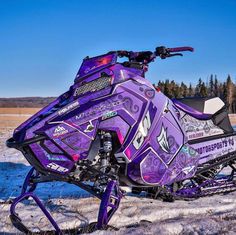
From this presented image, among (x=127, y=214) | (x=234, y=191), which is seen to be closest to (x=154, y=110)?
(x=127, y=214)

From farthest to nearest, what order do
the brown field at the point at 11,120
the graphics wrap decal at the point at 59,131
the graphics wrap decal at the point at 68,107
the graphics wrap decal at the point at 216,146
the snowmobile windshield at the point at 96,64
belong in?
the brown field at the point at 11,120 → the graphics wrap decal at the point at 216,146 → the snowmobile windshield at the point at 96,64 → the graphics wrap decal at the point at 68,107 → the graphics wrap decal at the point at 59,131

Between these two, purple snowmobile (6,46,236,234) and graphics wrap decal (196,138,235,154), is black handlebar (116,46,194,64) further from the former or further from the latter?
graphics wrap decal (196,138,235,154)

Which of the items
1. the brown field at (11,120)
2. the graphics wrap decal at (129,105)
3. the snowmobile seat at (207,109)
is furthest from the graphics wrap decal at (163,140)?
the brown field at (11,120)

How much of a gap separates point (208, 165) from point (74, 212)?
6.79ft

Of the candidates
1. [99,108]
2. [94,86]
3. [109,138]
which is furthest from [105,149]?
[94,86]

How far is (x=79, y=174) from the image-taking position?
3.89 m

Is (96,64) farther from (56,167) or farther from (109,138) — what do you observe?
(56,167)

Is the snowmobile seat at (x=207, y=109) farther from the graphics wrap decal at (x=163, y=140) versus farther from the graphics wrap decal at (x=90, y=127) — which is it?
the graphics wrap decal at (x=90, y=127)

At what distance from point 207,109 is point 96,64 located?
228 cm

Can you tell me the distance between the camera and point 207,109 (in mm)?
5605

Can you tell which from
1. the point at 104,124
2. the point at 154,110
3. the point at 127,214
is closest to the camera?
the point at 104,124

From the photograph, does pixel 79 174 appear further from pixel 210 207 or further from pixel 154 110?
pixel 210 207

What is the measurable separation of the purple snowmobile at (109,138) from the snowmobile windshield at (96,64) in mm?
12

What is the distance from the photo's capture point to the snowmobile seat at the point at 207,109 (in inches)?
210
